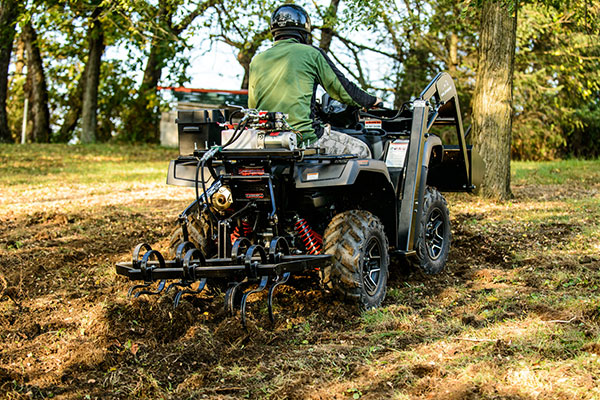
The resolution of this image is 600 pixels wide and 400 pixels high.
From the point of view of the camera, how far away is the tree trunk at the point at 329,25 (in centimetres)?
1617

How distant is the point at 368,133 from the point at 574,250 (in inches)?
104

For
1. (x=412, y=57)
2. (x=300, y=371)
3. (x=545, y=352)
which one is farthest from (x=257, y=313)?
(x=412, y=57)

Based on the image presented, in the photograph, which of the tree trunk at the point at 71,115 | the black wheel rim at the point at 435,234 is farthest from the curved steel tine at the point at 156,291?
the tree trunk at the point at 71,115

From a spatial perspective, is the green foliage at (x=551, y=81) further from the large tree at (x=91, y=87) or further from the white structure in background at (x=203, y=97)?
the large tree at (x=91, y=87)

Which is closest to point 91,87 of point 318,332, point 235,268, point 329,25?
point 329,25

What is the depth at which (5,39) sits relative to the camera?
2114cm

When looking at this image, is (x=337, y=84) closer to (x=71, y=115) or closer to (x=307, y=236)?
(x=307, y=236)

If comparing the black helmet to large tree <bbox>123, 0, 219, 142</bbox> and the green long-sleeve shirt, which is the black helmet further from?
large tree <bbox>123, 0, 219, 142</bbox>

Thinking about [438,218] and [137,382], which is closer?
[137,382]

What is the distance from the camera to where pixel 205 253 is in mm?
5164

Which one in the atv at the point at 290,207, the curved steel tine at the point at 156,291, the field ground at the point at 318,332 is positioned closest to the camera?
the field ground at the point at 318,332

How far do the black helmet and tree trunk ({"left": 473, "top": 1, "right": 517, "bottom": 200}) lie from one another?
5.56 metres

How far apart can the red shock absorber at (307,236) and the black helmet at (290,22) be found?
144 cm

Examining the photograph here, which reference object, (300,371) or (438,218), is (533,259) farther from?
(300,371)
